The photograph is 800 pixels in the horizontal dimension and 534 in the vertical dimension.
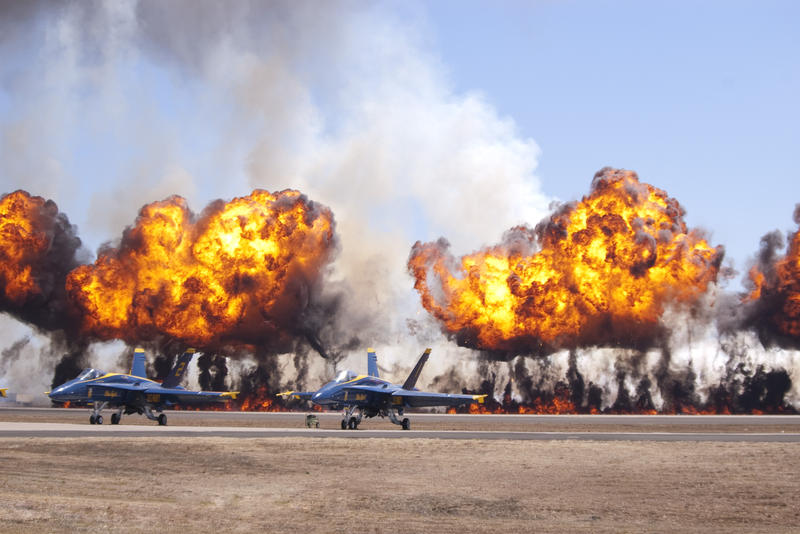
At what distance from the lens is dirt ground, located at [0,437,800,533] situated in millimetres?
26406

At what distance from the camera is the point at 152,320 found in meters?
109

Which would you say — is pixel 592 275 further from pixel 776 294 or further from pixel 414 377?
pixel 414 377

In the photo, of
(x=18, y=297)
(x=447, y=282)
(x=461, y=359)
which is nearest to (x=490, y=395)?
(x=461, y=359)

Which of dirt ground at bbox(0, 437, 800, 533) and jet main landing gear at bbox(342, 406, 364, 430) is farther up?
jet main landing gear at bbox(342, 406, 364, 430)

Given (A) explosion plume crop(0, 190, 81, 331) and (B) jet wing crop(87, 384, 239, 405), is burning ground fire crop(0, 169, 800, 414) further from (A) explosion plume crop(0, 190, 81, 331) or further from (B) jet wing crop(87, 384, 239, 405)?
(B) jet wing crop(87, 384, 239, 405)

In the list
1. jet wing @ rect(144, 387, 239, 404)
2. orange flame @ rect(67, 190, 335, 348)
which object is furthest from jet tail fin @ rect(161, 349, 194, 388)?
orange flame @ rect(67, 190, 335, 348)

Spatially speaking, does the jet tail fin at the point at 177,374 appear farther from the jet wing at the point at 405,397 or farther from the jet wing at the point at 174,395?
the jet wing at the point at 405,397

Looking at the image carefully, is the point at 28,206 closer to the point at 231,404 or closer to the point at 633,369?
the point at 231,404

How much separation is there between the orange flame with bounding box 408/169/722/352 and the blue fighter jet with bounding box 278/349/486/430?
131 ft

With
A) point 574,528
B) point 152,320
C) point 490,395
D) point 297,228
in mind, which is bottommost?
point 574,528

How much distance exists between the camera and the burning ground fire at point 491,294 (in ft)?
348

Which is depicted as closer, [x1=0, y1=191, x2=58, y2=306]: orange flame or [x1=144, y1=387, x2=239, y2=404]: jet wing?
[x1=144, y1=387, x2=239, y2=404]: jet wing

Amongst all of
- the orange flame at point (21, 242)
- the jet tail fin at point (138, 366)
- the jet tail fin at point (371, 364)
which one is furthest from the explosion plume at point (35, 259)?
the jet tail fin at point (371, 364)

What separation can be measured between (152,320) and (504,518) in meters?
87.7
